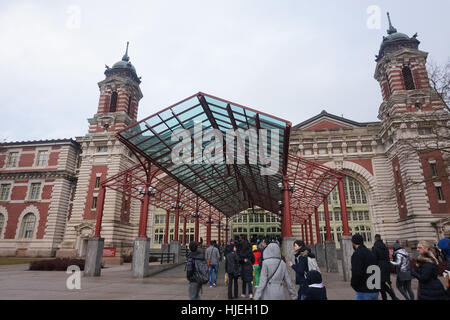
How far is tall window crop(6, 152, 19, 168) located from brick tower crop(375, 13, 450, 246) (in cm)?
4728

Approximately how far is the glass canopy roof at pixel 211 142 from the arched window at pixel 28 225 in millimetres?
24857

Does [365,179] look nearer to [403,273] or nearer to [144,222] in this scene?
[403,273]

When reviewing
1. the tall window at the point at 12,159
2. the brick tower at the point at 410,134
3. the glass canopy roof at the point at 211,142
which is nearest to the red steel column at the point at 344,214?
the glass canopy roof at the point at 211,142

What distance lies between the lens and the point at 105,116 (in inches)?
1345

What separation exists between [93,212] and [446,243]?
3193cm

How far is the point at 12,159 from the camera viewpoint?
117ft

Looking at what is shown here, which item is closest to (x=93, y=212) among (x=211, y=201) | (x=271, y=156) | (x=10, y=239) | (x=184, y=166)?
(x=10, y=239)

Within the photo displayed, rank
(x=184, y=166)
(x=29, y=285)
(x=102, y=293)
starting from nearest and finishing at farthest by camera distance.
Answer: (x=102, y=293), (x=29, y=285), (x=184, y=166)

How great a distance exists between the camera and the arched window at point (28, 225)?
3212 centimetres

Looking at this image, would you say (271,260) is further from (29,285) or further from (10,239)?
(10,239)

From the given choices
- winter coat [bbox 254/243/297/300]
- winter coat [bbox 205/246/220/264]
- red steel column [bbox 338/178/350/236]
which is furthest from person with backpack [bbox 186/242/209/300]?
red steel column [bbox 338/178/350/236]

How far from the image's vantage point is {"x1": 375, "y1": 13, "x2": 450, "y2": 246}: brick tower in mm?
24625

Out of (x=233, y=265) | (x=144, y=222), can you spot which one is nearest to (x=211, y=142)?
(x=144, y=222)

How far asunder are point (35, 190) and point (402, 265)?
40.4 m
